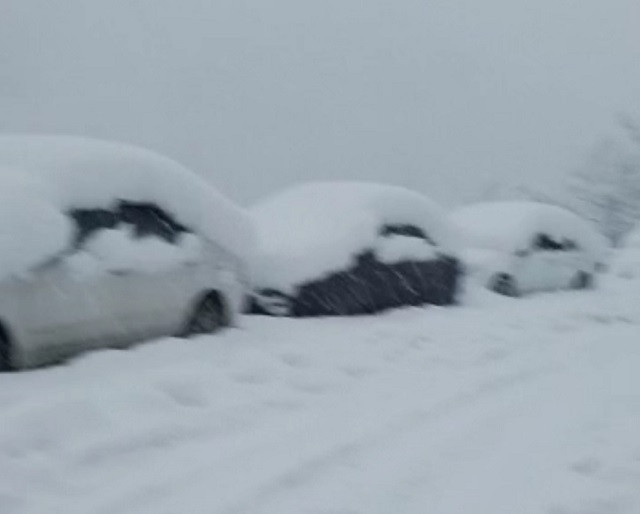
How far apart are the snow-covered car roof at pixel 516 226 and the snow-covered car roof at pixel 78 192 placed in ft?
25.3

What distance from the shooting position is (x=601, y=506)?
19.0 feet

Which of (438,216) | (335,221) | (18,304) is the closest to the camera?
(18,304)

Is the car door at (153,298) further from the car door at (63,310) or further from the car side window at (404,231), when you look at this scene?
the car side window at (404,231)

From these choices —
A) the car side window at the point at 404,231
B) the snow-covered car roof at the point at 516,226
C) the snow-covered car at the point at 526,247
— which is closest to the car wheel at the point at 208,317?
the car side window at the point at 404,231

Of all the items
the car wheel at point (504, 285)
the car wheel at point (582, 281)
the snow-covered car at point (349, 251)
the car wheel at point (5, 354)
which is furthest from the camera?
A: the car wheel at point (582, 281)

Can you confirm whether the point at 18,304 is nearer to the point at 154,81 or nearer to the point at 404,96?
the point at 154,81

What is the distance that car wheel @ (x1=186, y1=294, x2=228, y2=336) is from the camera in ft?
32.9

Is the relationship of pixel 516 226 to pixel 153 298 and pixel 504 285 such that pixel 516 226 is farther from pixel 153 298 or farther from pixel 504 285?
pixel 153 298

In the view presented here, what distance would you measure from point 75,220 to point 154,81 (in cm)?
11376

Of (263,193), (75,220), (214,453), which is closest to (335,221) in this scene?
(75,220)

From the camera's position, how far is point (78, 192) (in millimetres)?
8445

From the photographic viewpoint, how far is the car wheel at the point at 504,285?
693 inches

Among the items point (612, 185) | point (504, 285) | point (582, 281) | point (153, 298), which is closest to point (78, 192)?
point (153, 298)

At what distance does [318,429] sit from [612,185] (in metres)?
37.9
